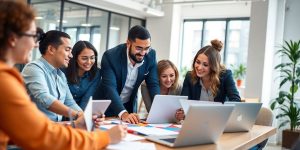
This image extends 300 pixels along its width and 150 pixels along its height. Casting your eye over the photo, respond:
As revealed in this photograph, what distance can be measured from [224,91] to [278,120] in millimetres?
3685

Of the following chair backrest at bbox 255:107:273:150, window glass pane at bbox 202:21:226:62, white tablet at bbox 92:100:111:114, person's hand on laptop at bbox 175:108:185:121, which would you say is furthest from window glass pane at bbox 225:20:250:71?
white tablet at bbox 92:100:111:114

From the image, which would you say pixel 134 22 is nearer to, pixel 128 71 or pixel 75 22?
pixel 75 22

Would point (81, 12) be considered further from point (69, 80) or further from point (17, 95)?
point (17, 95)

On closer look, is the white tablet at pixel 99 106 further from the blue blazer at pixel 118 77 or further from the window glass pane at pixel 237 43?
the window glass pane at pixel 237 43

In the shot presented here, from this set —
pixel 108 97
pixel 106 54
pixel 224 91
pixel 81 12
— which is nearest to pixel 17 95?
pixel 108 97

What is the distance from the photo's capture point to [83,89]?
8.27ft

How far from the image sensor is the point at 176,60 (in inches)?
312

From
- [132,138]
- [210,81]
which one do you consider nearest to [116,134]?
[132,138]

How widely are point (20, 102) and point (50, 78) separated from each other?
3.64 feet

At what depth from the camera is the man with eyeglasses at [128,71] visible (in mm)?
2211

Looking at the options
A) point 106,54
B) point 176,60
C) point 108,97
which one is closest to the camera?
point 108,97

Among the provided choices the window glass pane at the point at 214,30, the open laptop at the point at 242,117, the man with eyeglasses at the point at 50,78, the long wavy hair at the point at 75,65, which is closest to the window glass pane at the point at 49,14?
the window glass pane at the point at 214,30

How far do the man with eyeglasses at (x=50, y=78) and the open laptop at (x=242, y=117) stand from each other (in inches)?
33.7

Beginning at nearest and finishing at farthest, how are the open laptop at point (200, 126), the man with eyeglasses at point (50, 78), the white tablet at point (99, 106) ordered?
the open laptop at point (200, 126) < the white tablet at point (99, 106) < the man with eyeglasses at point (50, 78)
